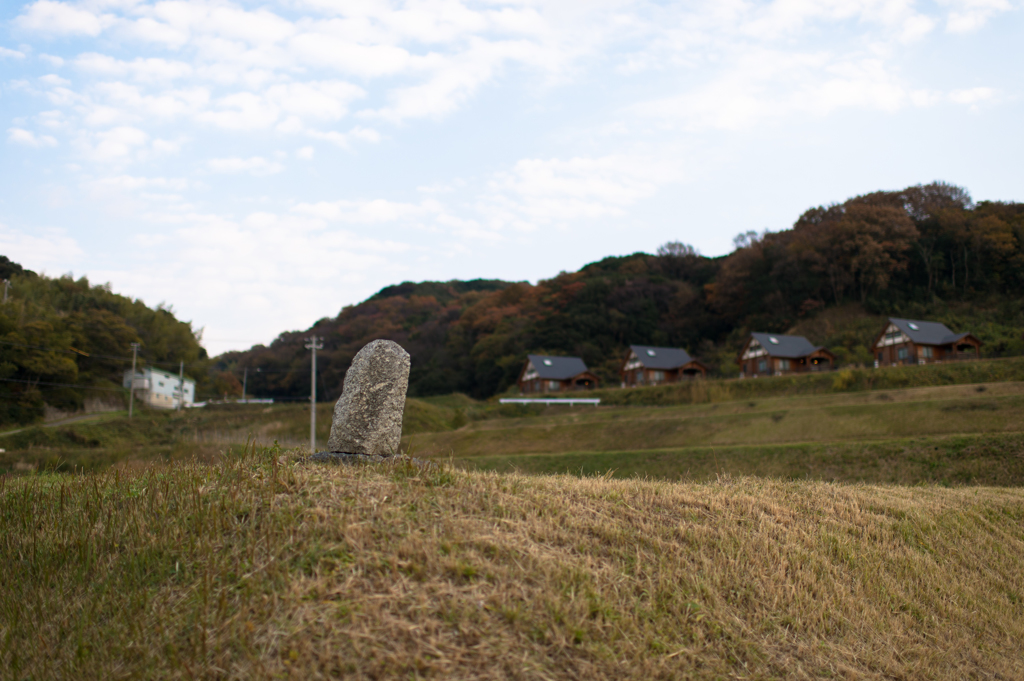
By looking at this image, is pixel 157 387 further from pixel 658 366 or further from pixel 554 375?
pixel 658 366

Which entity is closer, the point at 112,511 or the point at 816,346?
the point at 112,511

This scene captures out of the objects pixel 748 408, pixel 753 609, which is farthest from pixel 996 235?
pixel 753 609

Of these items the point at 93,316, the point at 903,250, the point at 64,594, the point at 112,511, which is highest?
the point at 903,250

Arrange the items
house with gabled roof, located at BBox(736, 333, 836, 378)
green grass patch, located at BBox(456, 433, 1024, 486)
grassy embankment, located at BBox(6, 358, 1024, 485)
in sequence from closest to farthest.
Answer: green grass patch, located at BBox(456, 433, 1024, 486)
grassy embankment, located at BBox(6, 358, 1024, 485)
house with gabled roof, located at BBox(736, 333, 836, 378)

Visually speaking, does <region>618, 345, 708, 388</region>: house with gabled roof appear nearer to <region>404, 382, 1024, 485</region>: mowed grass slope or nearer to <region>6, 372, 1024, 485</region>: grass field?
<region>6, 372, 1024, 485</region>: grass field

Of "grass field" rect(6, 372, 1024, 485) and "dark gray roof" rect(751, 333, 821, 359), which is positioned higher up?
"dark gray roof" rect(751, 333, 821, 359)

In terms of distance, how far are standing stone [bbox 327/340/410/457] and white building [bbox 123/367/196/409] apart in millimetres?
61857

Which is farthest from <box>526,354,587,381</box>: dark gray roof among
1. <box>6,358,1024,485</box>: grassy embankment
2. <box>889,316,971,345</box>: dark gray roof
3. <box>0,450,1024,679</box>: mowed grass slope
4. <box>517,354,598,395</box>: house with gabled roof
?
<box>0,450,1024,679</box>: mowed grass slope

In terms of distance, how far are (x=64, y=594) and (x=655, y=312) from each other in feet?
242

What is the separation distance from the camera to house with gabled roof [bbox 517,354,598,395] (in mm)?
63688

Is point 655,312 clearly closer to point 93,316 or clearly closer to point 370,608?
point 93,316

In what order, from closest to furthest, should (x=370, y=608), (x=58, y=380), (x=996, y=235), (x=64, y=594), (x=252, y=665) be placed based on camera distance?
(x=252, y=665), (x=370, y=608), (x=64, y=594), (x=58, y=380), (x=996, y=235)

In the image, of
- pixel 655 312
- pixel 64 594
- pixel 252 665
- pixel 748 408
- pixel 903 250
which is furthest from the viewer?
pixel 655 312

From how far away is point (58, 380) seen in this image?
165 ft
